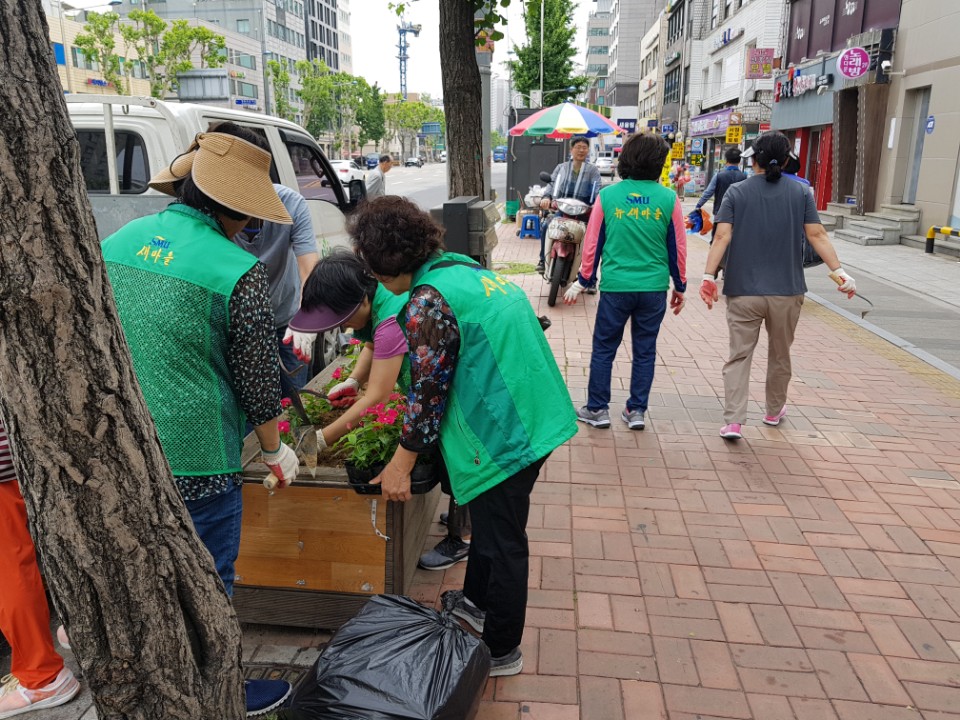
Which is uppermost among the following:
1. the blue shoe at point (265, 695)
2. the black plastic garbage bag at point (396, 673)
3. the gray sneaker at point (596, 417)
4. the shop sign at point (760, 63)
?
the shop sign at point (760, 63)

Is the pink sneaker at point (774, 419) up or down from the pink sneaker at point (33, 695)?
up

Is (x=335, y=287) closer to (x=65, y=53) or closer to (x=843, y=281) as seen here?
(x=843, y=281)

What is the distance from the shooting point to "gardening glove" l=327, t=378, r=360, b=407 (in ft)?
11.0

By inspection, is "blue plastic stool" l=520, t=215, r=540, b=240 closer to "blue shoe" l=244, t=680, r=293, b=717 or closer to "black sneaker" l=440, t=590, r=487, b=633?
"black sneaker" l=440, t=590, r=487, b=633

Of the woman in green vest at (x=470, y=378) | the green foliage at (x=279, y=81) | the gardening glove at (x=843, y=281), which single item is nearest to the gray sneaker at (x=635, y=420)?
the gardening glove at (x=843, y=281)

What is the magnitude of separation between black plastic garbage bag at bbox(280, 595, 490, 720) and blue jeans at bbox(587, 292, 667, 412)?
292 cm

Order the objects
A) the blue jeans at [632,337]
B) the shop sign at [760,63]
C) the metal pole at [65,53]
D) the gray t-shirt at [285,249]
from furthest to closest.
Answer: the metal pole at [65,53]
the shop sign at [760,63]
the blue jeans at [632,337]
the gray t-shirt at [285,249]

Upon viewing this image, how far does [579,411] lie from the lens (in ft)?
18.1

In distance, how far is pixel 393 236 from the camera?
243cm

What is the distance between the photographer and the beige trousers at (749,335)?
4836mm

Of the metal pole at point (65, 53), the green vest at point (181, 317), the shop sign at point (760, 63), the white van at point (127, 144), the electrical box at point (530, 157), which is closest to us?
the green vest at point (181, 317)

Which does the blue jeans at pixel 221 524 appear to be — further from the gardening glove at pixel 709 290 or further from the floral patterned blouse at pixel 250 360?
the gardening glove at pixel 709 290

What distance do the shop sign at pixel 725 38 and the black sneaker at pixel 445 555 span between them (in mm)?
34149

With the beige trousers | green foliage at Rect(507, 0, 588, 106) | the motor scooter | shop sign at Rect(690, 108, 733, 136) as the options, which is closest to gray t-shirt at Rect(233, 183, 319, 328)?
the beige trousers
